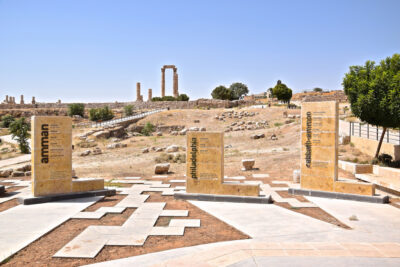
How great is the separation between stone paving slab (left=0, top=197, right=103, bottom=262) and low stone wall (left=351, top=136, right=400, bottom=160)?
1287 cm

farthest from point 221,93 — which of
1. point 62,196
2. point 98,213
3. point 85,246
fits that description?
point 85,246

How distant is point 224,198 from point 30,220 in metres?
4.78

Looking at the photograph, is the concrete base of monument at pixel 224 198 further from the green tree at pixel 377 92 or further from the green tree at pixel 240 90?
the green tree at pixel 240 90

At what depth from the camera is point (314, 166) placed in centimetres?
952

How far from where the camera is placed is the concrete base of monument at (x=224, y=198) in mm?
8577

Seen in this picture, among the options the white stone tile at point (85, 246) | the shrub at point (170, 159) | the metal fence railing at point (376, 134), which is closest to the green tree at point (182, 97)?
the metal fence railing at point (376, 134)

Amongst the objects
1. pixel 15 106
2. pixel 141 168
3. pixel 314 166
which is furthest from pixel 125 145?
pixel 15 106

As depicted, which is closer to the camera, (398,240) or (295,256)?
(295,256)

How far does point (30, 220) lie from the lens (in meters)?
7.07

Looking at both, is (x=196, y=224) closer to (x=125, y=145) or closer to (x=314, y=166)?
(x=314, y=166)

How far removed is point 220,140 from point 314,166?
9.73ft

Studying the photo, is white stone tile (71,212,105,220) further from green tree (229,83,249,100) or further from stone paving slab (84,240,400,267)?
green tree (229,83,249,100)

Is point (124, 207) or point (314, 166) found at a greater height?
point (314, 166)

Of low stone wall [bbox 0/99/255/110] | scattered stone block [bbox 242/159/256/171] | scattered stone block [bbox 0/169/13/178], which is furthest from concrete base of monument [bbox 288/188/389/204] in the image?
low stone wall [bbox 0/99/255/110]
